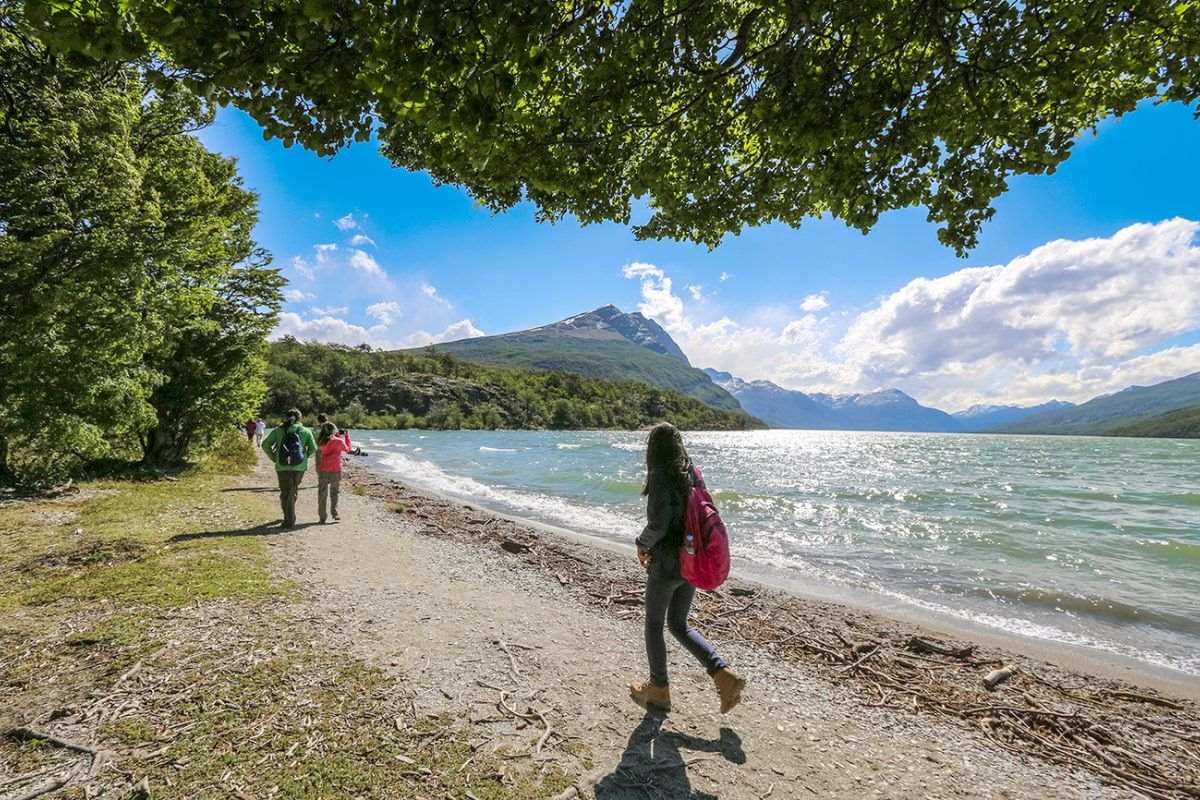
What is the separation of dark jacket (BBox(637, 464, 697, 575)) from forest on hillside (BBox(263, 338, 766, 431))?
11764cm

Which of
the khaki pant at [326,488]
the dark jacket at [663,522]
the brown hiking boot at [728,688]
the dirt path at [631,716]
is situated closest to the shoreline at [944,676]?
the dirt path at [631,716]

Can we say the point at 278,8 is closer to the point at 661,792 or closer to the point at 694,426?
the point at 661,792

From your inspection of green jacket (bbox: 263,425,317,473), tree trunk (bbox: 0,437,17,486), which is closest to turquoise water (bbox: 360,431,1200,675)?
green jacket (bbox: 263,425,317,473)

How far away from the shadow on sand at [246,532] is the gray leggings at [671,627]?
9370 millimetres

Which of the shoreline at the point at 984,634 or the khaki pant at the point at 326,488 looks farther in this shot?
the khaki pant at the point at 326,488

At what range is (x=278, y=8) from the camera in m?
3.87

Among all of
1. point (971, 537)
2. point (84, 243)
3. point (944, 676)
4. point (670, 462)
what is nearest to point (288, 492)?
→ point (84, 243)

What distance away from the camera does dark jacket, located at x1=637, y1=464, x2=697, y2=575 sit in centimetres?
471

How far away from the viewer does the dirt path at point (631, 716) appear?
421cm

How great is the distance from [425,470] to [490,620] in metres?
30.3

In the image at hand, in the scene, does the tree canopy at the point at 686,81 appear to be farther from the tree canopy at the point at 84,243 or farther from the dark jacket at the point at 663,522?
the dark jacket at the point at 663,522

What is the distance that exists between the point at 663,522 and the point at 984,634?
314 inches

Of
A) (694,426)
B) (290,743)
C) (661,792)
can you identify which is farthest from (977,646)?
(694,426)

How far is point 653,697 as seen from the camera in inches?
201
